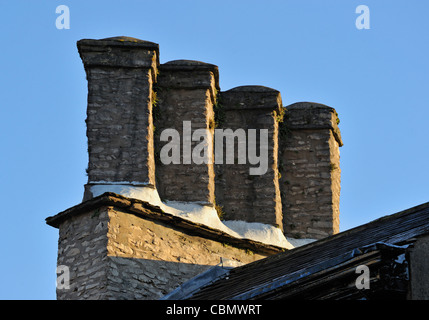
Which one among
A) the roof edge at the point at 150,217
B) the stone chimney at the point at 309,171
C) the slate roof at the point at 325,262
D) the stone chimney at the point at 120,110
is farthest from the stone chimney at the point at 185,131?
the slate roof at the point at 325,262

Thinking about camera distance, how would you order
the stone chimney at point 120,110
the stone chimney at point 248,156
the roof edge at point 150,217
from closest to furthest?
1. the roof edge at point 150,217
2. the stone chimney at point 120,110
3. the stone chimney at point 248,156

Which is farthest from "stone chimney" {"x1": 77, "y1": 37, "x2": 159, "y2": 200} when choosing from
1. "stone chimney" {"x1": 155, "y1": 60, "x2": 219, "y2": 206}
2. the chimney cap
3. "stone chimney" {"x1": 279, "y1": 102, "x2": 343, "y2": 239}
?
"stone chimney" {"x1": 279, "y1": 102, "x2": 343, "y2": 239}

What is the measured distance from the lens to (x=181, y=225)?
10.4 metres

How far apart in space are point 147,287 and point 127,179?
A: 1220 millimetres

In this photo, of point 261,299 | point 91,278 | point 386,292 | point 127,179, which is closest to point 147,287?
point 91,278

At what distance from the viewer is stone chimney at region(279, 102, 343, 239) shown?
11.7 m

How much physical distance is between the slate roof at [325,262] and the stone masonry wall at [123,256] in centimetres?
164

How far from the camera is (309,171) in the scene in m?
11.9

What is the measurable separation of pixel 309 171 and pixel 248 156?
2.96ft

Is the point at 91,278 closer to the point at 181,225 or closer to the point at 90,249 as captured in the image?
the point at 90,249

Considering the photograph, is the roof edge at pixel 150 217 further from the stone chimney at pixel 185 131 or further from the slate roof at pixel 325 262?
the slate roof at pixel 325 262

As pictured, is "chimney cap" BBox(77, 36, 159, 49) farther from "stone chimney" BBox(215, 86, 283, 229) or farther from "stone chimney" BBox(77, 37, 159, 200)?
"stone chimney" BBox(215, 86, 283, 229)

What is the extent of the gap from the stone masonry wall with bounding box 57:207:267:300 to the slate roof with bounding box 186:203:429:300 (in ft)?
5.37

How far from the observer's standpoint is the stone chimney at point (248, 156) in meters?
11.3
